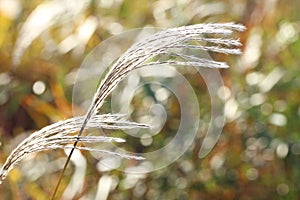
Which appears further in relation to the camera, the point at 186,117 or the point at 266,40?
the point at 266,40

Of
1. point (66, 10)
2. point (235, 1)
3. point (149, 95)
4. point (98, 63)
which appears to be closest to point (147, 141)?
point (149, 95)

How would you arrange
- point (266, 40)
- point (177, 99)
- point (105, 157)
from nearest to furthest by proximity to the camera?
point (105, 157), point (177, 99), point (266, 40)

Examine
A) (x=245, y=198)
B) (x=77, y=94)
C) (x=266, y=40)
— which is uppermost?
(x=77, y=94)

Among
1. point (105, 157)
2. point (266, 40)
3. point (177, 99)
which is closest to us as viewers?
point (105, 157)

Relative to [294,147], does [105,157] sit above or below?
above

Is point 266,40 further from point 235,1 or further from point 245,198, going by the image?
point 245,198

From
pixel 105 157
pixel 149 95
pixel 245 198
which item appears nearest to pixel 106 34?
pixel 149 95

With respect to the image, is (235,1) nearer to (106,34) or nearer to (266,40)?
(266,40)
